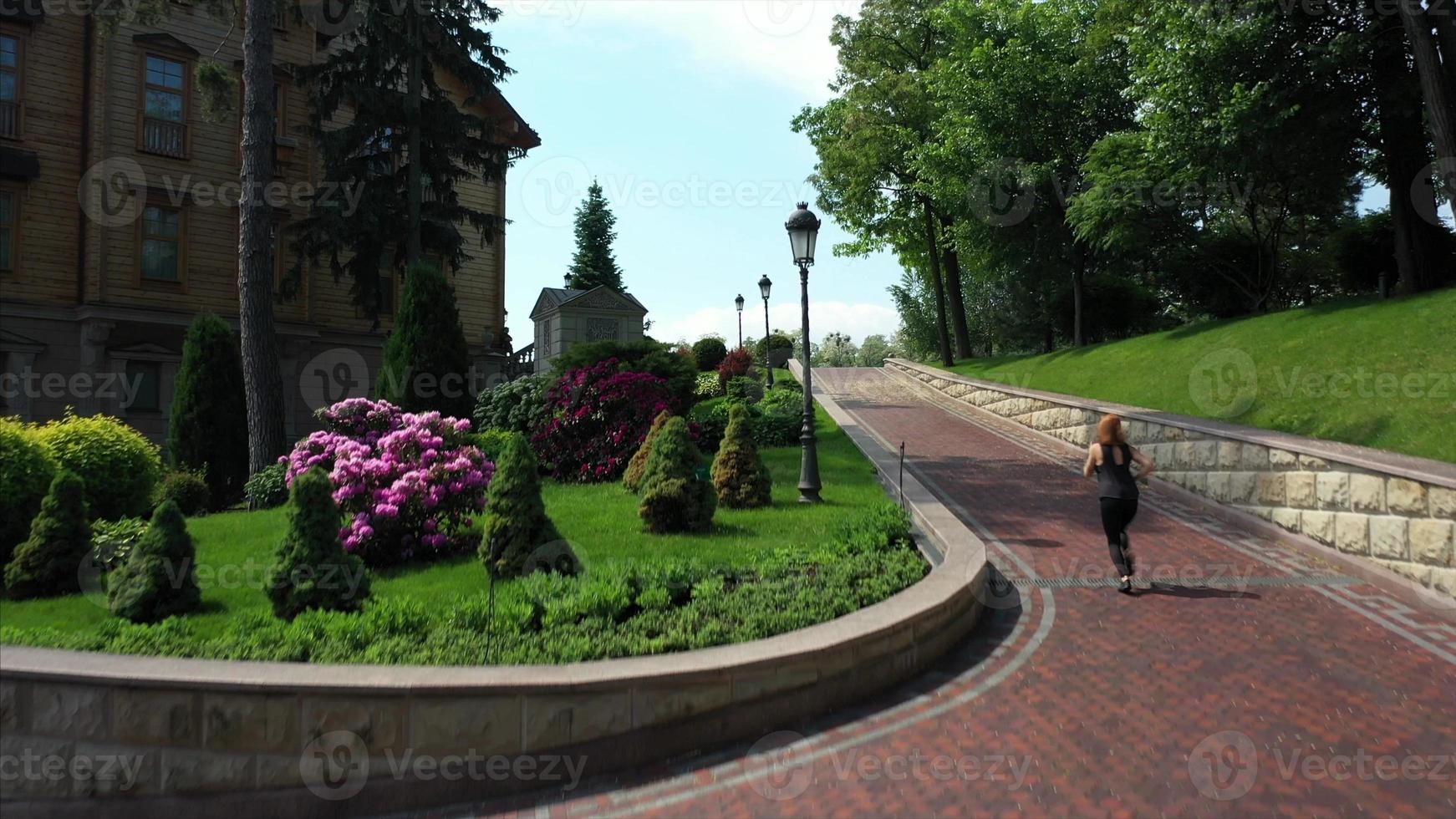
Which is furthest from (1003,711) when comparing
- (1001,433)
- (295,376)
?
(295,376)

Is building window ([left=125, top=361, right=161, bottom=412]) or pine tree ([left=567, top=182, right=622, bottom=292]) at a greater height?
pine tree ([left=567, top=182, right=622, bottom=292])

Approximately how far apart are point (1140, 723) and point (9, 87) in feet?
83.0

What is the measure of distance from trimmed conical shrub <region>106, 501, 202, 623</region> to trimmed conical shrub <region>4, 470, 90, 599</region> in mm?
965

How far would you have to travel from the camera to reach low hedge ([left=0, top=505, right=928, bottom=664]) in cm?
548

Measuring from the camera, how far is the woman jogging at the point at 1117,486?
8438 millimetres

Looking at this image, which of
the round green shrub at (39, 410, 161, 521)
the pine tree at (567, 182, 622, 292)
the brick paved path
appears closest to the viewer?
the brick paved path

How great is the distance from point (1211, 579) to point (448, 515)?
8439 mm

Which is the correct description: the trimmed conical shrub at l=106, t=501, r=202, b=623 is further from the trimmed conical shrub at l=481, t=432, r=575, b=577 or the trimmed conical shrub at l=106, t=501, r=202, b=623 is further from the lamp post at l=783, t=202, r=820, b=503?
the lamp post at l=783, t=202, r=820, b=503

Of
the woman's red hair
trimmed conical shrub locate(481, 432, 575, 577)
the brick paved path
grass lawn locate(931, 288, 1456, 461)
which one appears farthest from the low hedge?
grass lawn locate(931, 288, 1456, 461)

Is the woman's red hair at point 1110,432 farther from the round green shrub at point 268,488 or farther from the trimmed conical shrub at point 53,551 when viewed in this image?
the round green shrub at point 268,488

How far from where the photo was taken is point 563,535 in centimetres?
968

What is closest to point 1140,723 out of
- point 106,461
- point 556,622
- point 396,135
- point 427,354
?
point 556,622

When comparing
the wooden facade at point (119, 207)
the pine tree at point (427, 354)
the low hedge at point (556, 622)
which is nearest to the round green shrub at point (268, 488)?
the pine tree at point (427, 354)

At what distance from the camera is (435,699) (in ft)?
15.4
